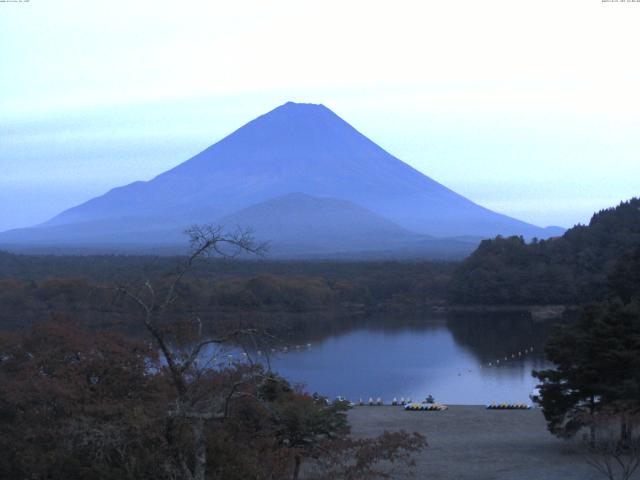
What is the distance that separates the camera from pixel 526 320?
112ft

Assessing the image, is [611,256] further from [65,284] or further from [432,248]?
[432,248]

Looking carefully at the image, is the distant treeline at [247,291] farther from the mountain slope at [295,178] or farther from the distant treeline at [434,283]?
the mountain slope at [295,178]

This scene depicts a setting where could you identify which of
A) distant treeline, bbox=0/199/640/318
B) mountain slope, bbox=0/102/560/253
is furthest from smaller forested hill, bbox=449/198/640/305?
mountain slope, bbox=0/102/560/253

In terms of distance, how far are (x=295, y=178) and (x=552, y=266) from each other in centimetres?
8035

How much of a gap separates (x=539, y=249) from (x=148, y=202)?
87882 millimetres

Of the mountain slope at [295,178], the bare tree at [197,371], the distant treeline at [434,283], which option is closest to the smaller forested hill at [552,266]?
the distant treeline at [434,283]

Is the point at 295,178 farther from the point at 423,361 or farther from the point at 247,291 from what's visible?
the point at 423,361

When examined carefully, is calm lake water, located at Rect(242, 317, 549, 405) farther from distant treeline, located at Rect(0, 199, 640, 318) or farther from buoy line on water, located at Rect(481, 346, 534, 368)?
distant treeline, located at Rect(0, 199, 640, 318)

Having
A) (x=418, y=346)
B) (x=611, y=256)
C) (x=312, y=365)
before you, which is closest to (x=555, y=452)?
(x=312, y=365)

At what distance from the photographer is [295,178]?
118 metres

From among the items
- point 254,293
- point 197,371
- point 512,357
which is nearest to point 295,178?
point 254,293

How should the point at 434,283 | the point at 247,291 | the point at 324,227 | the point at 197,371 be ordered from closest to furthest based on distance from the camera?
the point at 197,371, the point at 247,291, the point at 434,283, the point at 324,227

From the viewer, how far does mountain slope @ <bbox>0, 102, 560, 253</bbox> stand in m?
115

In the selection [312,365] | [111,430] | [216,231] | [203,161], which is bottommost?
[312,365]
